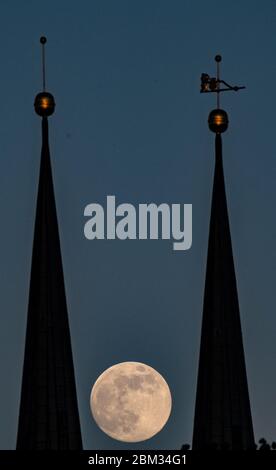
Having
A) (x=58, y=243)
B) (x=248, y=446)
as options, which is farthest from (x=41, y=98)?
(x=248, y=446)

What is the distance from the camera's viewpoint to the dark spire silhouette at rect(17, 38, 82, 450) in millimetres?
184750

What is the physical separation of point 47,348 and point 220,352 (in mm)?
10577

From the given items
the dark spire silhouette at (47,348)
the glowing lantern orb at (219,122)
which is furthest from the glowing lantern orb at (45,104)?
the glowing lantern orb at (219,122)

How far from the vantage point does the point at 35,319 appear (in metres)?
187

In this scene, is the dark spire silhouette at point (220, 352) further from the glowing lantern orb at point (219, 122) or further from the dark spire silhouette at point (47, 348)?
the dark spire silhouette at point (47, 348)

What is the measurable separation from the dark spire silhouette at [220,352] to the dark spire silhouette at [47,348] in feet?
25.7

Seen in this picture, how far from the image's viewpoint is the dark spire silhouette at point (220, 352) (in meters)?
188

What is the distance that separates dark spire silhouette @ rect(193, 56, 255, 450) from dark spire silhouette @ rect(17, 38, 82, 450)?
7828 millimetres

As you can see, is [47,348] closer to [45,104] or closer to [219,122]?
[45,104]

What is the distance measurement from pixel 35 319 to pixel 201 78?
18417 millimetres

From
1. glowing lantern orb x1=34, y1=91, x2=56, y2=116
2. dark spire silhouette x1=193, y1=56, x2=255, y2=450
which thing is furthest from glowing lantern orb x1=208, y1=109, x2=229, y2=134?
glowing lantern orb x1=34, y1=91, x2=56, y2=116

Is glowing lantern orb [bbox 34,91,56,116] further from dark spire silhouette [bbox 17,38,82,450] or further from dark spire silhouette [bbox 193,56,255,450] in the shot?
dark spire silhouette [bbox 193,56,255,450]
